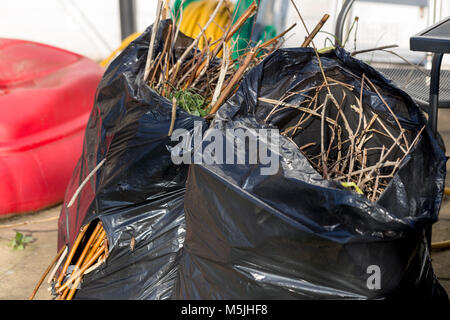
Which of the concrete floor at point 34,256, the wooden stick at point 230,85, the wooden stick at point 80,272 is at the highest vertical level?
the wooden stick at point 230,85

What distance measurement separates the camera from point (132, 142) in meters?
1.47

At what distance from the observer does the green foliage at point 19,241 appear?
210cm

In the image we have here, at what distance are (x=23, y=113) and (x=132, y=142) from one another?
3.10 feet

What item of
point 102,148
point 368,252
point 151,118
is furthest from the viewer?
point 102,148

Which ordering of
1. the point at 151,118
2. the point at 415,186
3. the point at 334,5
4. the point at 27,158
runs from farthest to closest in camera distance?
the point at 334,5, the point at 27,158, the point at 151,118, the point at 415,186

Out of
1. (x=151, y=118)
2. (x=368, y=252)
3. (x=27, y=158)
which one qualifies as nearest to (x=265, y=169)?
(x=368, y=252)

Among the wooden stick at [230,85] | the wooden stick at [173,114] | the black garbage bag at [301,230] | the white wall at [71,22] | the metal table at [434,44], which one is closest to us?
the black garbage bag at [301,230]

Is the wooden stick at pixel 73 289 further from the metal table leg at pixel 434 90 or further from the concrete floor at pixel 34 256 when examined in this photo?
the metal table leg at pixel 434 90

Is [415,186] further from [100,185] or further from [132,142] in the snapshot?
[100,185]

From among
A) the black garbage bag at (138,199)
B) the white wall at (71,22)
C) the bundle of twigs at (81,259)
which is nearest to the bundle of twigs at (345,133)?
the black garbage bag at (138,199)

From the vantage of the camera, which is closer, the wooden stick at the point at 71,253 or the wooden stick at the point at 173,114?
the wooden stick at the point at 173,114

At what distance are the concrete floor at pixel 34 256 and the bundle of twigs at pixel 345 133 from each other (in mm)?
659

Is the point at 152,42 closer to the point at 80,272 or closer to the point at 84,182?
the point at 84,182

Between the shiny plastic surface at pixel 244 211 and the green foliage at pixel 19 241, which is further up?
the shiny plastic surface at pixel 244 211
